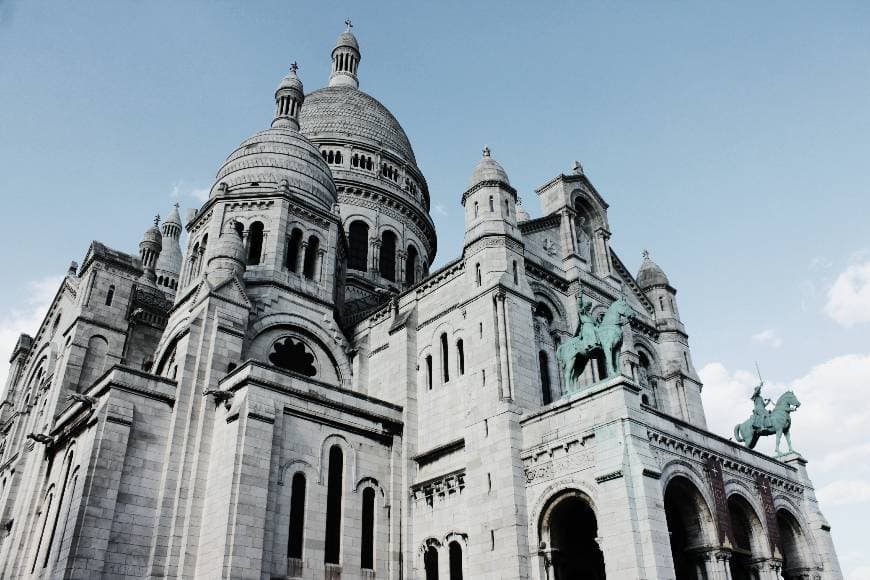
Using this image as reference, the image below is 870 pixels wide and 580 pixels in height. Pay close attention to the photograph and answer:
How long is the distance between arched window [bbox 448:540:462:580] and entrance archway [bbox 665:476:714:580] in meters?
7.45

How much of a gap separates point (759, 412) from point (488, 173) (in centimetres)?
1564

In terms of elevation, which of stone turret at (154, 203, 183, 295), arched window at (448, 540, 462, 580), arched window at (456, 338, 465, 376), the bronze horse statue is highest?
stone turret at (154, 203, 183, 295)

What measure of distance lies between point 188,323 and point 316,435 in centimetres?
723

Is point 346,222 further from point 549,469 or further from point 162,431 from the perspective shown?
point 549,469

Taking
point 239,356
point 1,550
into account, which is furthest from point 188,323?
point 1,550

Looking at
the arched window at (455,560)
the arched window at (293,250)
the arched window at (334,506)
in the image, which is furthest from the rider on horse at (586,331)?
the arched window at (293,250)

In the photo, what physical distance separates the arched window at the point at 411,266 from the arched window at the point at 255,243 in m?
14.7

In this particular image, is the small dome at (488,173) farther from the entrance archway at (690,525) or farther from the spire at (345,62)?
the spire at (345,62)

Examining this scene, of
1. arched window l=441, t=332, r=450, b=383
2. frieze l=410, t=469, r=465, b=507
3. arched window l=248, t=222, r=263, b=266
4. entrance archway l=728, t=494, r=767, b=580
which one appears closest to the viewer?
entrance archway l=728, t=494, r=767, b=580

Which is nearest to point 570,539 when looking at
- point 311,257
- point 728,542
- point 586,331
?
point 728,542

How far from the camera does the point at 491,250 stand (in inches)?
1168

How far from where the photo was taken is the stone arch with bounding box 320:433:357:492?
27.1 m

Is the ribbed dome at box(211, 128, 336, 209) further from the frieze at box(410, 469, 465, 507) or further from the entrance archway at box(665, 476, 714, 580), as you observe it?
the entrance archway at box(665, 476, 714, 580)

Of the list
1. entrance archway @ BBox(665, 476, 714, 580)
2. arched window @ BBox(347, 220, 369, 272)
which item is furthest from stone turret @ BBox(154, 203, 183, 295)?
entrance archway @ BBox(665, 476, 714, 580)
